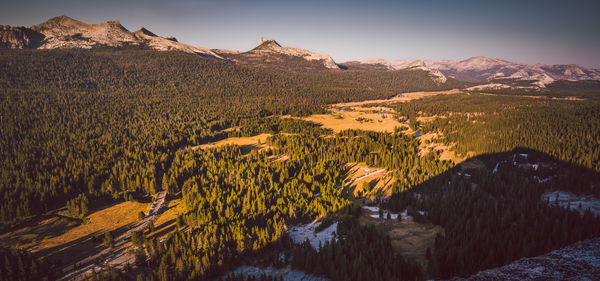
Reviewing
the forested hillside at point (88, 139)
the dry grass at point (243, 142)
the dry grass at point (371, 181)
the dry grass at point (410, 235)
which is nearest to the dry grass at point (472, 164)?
the dry grass at point (371, 181)

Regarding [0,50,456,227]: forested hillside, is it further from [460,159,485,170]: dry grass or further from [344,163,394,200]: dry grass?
[460,159,485,170]: dry grass

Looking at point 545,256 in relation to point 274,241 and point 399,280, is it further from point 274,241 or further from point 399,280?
point 274,241

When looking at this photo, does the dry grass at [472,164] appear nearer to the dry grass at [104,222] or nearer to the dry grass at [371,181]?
the dry grass at [371,181]

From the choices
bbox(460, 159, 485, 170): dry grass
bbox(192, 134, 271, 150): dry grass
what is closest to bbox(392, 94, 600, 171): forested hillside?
bbox(460, 159, 485, 170): dry grass

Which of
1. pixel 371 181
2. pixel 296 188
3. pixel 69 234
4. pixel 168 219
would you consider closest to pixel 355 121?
pixel 371 181

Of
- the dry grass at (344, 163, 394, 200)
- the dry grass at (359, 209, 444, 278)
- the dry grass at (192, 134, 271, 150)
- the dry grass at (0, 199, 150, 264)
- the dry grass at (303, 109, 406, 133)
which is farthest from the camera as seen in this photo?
the dry grass at (303, 109, 406, 133)

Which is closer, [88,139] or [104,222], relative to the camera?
[104,222]

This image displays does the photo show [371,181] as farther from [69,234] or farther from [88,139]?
[88,139]
